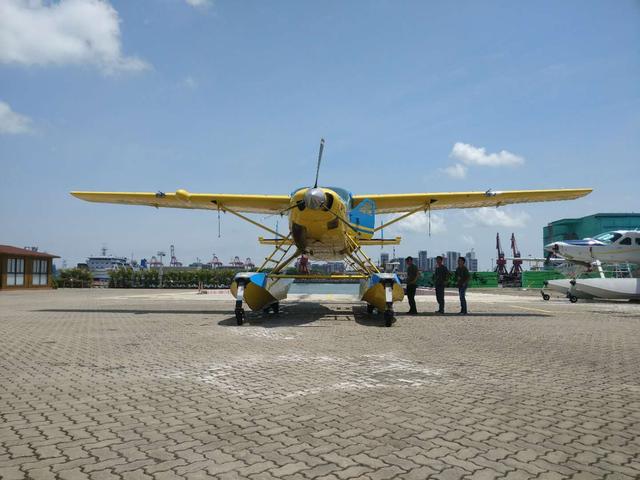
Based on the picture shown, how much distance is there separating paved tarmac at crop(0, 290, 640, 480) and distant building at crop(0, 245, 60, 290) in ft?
93.4

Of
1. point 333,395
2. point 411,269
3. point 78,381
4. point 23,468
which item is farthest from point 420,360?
point 411,269

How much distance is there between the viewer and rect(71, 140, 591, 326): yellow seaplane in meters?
11.1

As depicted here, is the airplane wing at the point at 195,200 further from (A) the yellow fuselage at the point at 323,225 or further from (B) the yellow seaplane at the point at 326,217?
(A) the yellow fuselage at the point at 323,225

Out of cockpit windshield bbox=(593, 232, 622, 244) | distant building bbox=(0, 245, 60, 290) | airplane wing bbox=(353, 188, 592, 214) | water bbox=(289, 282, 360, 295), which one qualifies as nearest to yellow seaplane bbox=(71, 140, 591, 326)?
airplane wing bbox=(353, 188, 592, 214)

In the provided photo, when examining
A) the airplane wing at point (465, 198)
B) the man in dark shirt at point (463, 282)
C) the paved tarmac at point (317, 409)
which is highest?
the airplane wing at point (465, 198)

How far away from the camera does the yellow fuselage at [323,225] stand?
36.0 feet

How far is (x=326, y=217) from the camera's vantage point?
11141 mm

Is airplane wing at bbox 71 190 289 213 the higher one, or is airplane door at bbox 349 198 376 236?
airplane wing at bbox 71 190 289 213

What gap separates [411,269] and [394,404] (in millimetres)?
10132

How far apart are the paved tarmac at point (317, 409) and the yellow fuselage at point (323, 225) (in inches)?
155

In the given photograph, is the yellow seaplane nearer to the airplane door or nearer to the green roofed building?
the airplane door

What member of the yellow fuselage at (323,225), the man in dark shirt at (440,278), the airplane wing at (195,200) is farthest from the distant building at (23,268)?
the man in dark shirt at (440,278)

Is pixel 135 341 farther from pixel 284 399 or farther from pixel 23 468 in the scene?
pixel 23 468

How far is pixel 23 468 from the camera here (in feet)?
8.78
